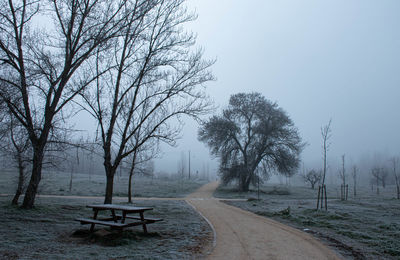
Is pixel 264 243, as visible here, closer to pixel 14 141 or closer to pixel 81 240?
pixel 81 240

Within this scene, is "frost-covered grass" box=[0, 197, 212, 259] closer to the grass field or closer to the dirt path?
the grass field

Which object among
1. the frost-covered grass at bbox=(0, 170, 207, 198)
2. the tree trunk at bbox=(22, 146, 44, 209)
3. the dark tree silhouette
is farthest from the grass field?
the dark tree silhouette

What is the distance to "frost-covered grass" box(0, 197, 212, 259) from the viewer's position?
6520 millimetres

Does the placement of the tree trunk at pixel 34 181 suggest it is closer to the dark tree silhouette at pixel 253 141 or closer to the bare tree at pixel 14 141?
the bare tree at pixel 14 141

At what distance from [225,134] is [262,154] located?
5187 millimetres

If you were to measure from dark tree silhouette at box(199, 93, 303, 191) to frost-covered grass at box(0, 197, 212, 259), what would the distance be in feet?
82.7

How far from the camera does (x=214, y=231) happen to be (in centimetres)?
1035

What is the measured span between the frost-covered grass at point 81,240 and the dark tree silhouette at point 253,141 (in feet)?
82.7

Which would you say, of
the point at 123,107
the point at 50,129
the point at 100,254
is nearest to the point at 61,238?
the point at 100,254

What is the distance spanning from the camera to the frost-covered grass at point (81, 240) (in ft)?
21.4

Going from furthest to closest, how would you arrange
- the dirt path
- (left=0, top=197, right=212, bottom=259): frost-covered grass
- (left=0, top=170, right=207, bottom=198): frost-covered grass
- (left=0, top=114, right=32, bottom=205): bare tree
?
(left=0, top=170, right=207, bottom=198): frost-covered grass → (left=0, top=114, right=32, bottom=205): bare tree → the dirt path → (left=0, top=197, right=212, bottom=259): frost-covered grass

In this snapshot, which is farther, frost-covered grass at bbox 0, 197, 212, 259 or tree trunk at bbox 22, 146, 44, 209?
tree trunk at bbox 22, 146, 44, 209

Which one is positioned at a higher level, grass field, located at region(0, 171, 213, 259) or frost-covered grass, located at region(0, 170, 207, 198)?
grass field, located at region(0, 171, 213, 259)

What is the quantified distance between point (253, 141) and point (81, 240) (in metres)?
30.8
